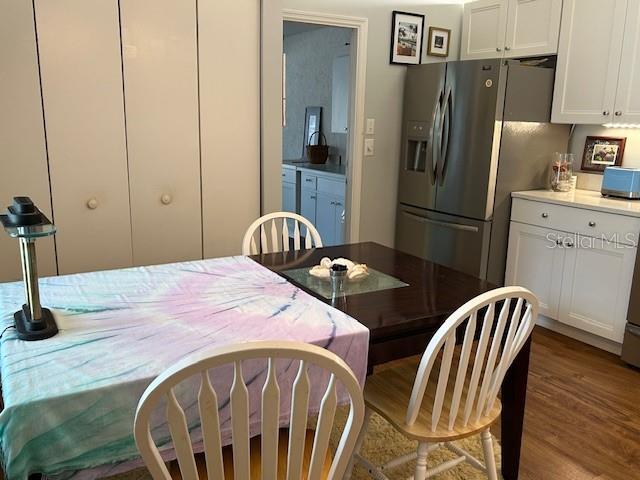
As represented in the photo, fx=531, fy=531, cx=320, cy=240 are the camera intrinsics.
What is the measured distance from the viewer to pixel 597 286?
314 cm

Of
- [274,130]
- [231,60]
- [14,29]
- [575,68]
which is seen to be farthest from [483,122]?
[14,29]

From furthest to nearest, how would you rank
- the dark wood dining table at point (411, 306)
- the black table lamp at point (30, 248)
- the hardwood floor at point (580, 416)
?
the hardwood floor at point (580, 416)
the dark wood dining table at point (411, 306)
the black table lamp at point (30, 248)

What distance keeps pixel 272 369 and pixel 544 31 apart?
11.2 feet

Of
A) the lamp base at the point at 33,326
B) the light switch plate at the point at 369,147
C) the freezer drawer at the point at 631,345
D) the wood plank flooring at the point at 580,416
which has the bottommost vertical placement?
the wood plank flooring at the point at 580,416

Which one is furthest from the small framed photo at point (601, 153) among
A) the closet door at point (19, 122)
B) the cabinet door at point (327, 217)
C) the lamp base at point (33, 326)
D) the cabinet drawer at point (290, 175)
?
the lamp base at point (33, 326)

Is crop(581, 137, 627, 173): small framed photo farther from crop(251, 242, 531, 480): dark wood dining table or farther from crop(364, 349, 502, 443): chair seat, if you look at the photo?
crop(364, 349, 502, 443): chair seat

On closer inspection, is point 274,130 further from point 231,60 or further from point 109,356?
point 109,356

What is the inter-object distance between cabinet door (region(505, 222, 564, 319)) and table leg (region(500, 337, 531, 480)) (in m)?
1.64

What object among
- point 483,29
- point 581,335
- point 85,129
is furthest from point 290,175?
point 85,129

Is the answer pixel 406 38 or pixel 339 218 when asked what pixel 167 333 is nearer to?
pixel 406 38

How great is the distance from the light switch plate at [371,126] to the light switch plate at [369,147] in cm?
5

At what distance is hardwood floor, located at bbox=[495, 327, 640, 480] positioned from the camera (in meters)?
2.12

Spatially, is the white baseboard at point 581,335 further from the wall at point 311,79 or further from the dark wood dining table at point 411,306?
the wall at point 311,79

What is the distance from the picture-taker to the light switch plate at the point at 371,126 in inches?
159
